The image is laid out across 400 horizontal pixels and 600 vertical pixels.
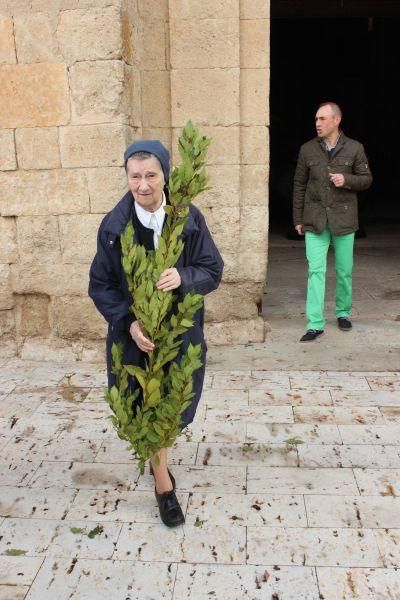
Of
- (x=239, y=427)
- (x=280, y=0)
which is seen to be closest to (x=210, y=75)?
(x=239, y=427)

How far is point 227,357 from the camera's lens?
5102 mm

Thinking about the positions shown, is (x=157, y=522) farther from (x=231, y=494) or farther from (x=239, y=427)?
(x=239, y=427)

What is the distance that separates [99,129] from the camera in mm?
4699

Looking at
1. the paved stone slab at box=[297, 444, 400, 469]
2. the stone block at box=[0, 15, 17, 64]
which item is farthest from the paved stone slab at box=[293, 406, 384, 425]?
the stone block at box=[0, 15, 17, 64]

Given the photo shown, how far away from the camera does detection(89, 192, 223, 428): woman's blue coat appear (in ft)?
9.06

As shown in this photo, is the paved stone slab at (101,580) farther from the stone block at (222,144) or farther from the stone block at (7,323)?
the stone block at (222,144)

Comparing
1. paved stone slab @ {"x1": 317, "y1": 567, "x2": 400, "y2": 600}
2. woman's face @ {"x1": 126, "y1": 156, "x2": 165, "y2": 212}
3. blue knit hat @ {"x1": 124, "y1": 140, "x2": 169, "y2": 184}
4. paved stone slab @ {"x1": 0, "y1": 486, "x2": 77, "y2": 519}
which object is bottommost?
paved stone slab @ {"x1": 0, "y1": 486, "x2": 77, "y2": 519}

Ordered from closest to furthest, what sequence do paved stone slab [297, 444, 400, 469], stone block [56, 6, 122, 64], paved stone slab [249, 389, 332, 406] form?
paved stone slab [297, 444, 400, 469], paved stone slab [249, 389, 332, 406], stone block [56, 6, 122, 64]

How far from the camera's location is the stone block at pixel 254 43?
4895 millimetres

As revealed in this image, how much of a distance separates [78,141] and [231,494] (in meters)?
2.86

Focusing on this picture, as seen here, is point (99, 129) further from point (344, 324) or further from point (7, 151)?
point (344, 324)

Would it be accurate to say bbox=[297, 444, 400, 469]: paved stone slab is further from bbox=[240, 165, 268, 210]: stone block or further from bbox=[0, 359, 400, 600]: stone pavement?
bbox=[240, 165, 268, 210]: stone block

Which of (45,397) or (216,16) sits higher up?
(216,16)

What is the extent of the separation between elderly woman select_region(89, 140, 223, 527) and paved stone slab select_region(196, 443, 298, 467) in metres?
0.58
